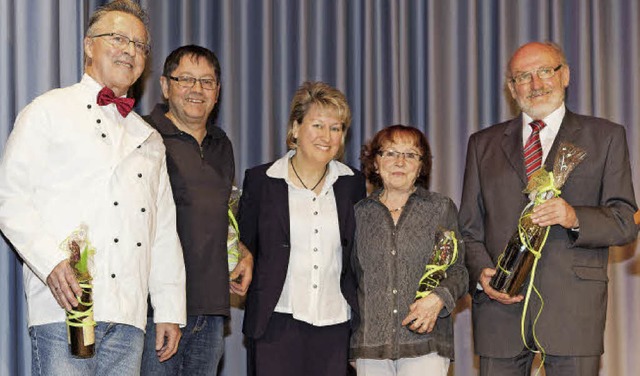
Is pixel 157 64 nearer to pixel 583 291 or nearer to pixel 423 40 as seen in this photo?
pixel 423 40

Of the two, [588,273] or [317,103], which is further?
[317,103]

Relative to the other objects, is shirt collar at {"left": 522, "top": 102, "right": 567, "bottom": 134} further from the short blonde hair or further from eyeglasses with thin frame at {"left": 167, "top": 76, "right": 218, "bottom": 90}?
eyeglasses with thin frame at {"left": 167, "top": 76, "right": 218, "bottom": 90}

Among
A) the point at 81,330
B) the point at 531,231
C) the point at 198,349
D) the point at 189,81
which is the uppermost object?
the point at 189,81

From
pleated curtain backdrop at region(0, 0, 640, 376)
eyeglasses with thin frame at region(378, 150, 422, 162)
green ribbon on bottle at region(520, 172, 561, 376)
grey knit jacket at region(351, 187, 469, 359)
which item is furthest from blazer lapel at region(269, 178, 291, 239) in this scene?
pleated curtain backdrop at region(0, 0, 640, 376)

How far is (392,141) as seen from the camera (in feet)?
12.4

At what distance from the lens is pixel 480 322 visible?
3596 millimetres

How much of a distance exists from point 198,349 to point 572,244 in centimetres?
160

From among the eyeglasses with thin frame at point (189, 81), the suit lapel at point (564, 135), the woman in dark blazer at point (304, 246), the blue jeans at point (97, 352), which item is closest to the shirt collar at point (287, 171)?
the woman in dark blazer at point (304, 246)

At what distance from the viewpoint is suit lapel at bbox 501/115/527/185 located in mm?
3568

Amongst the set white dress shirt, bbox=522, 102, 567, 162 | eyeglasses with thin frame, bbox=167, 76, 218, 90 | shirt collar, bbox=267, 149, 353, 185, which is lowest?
shirt collar, bbox=267, 149, 353, 185

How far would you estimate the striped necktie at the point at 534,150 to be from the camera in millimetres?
3551

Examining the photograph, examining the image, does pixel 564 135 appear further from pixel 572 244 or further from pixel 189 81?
pixel 189 81

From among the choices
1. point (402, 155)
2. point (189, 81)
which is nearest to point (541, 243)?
point (402, 155)

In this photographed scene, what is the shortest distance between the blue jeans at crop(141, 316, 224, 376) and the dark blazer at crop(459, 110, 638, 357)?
1109mm
